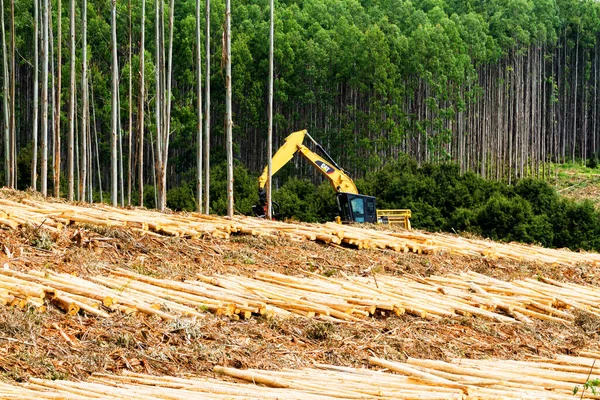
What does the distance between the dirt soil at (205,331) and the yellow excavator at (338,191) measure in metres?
10.1

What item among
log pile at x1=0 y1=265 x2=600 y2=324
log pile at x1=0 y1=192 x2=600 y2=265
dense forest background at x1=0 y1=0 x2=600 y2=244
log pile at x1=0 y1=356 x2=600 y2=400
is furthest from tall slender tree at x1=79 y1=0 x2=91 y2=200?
log pile at x1=0 y1=356 x2=600 y2=400

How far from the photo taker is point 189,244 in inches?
476

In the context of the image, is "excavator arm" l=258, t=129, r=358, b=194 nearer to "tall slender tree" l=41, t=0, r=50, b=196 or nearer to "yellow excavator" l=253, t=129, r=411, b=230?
"yellow excavator" l=253, t=129, r=411, b=230

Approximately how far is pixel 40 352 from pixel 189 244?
16.9ft

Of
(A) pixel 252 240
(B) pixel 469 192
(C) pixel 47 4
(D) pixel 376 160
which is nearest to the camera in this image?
(A) pixel 252 240

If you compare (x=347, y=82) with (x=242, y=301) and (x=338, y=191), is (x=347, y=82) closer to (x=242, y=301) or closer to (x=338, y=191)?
(x=338, y=191)

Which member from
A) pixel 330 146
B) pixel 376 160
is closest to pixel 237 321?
pixel 376 160

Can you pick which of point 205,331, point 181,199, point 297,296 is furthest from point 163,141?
point 205,331

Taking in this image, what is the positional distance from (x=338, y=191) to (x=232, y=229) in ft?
36.5

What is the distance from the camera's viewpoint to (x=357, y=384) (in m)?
6.80

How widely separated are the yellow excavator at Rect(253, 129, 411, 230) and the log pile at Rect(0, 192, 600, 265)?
5.89 meters

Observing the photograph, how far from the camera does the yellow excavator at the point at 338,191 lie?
23344mm

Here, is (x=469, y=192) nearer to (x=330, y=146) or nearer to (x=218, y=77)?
(x=330, y=146)

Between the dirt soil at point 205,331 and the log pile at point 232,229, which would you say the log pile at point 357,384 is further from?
the log pile at point 232,229
